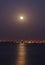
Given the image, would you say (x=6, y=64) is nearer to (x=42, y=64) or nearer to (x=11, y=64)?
(x=11, y=64)

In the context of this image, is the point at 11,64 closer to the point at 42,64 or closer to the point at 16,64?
the point at 16,64

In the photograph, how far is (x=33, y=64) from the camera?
5575 centimetres

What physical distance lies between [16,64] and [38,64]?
518 cm

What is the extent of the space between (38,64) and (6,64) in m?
7.07

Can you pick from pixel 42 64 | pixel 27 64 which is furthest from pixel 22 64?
pixel 42 64

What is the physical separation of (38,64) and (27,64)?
2.70 metres

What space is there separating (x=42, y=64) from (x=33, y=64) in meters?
2.06

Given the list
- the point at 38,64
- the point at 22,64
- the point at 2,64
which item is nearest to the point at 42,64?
the point at 38,64

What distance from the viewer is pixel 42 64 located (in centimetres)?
5625

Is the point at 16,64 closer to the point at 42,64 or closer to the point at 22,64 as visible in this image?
the point at 22,64

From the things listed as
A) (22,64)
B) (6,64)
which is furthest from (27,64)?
(6,64)

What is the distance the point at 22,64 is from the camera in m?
54.7

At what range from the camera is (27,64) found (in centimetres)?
5506

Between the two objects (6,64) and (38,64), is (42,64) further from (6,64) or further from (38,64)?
(6,64)
